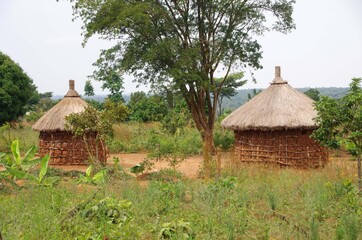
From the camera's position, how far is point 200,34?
48.4 feet

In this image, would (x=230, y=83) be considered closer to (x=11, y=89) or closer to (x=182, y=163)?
(x=11, y=89)

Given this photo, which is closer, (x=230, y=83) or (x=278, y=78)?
(x=278, y=78)

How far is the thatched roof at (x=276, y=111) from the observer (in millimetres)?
11289

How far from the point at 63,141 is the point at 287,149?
619cm

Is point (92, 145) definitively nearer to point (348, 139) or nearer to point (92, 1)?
point (92, 1)

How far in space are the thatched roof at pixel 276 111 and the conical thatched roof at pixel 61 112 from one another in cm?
435

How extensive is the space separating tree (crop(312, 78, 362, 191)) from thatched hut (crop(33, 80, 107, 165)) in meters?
6.90

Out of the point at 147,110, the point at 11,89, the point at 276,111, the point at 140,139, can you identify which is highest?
the point at 11,89

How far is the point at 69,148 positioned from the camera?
1255 cm

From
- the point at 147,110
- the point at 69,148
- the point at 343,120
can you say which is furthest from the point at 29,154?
the point at 147,110

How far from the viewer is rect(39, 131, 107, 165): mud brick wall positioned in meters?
12.4

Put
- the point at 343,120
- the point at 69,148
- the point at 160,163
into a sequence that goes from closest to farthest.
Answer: the point at 343,120, the point at 69,148, the point at 160,163

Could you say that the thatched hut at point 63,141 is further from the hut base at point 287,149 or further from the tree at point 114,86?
the tree at point 114,86

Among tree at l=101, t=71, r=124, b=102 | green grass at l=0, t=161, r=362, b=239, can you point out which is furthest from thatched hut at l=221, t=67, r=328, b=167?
tree at l=101, t=71, r=124, b=102
